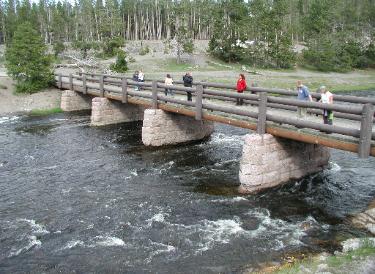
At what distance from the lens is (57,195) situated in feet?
47.2

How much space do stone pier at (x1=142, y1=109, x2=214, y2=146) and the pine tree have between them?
19388 mm

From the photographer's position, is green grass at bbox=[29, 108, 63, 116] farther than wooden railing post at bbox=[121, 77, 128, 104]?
Yes

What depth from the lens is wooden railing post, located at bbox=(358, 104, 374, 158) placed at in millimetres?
10836

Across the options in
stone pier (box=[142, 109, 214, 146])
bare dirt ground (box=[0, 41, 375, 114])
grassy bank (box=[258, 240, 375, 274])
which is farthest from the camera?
bare dirt ground (box=[0, 41, 375, 114])

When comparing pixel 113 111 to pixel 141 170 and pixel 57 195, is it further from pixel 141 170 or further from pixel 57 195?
pixel 57 195

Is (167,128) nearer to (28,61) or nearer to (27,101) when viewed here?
(27,101)

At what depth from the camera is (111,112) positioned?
88.4 feet

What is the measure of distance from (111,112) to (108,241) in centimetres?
1686

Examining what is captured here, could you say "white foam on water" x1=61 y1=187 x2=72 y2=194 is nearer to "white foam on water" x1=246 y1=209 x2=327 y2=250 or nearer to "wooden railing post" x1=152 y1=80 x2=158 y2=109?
"white foam on water" x1=246 y1=209 x2=327 y2=250

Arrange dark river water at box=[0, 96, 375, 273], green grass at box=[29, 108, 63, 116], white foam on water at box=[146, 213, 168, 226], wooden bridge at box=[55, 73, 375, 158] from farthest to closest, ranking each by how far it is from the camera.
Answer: green grass at box=[29, 108, 63, 116] < white foam on water at box=[146, 213, 168, 226] < wooden bridge at box=[55, 73, 375, 158] < dark river water at box=[0, 96, 375, 273]

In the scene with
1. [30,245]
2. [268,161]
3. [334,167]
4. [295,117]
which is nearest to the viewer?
[30,245]

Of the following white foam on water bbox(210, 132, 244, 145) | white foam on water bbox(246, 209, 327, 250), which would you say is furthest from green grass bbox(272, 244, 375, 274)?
white foam on water bbox(210, 132, 244, 145)

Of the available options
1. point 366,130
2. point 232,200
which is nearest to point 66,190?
point 232,200

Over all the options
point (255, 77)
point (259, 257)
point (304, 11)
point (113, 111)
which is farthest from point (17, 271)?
point (304, 11)
